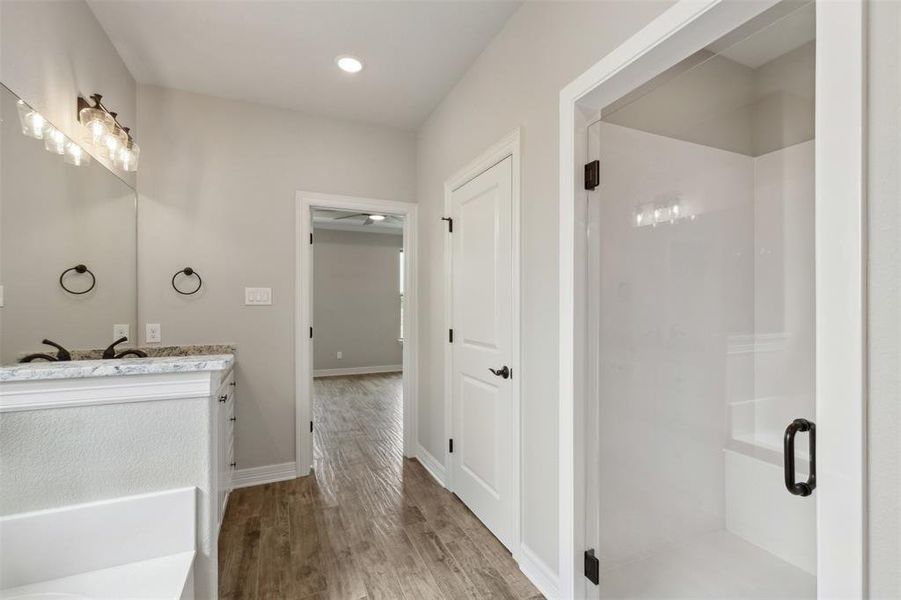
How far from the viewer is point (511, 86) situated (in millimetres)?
2043

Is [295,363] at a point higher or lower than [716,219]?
lower

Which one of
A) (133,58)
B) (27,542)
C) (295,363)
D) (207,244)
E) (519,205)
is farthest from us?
(295,363)

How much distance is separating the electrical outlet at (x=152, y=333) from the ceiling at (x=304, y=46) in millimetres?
1631

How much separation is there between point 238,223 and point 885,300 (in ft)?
10.5

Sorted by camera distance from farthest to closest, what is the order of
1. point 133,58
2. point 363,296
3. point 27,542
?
point 363,296 < point 133,58 < point 27,542

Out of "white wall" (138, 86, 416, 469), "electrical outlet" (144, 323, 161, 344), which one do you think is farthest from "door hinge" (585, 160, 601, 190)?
"electrical outlet" (144, 323, 161, 344)

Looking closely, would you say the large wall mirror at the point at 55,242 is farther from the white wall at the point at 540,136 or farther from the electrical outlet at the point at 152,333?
the white wall at the point at 540,136

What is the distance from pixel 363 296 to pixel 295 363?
4.17m

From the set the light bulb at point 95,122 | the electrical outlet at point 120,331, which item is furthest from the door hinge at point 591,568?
the light bulb at point 95,122

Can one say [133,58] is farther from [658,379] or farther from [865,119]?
[658,379]

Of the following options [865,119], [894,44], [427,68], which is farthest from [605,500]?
[427,68]

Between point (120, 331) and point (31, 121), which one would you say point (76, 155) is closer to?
point (31, 121)

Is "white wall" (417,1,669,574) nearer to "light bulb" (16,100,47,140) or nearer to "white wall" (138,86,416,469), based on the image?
"white wall" (138,86,416,469)

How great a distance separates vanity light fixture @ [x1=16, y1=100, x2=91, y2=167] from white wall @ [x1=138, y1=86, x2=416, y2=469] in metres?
0.75
